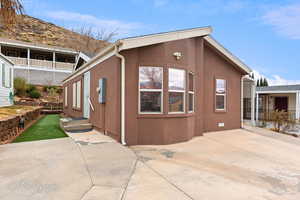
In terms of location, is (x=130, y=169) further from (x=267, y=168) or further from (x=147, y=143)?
(x=267, y=168)

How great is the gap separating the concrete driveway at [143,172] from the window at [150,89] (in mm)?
1266

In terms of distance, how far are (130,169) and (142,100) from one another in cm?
257

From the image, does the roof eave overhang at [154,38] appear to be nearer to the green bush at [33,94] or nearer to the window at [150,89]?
the window at [150,89]

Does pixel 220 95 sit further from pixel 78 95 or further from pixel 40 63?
pixel 40 63

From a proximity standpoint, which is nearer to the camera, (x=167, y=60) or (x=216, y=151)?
(x=216, y=151)

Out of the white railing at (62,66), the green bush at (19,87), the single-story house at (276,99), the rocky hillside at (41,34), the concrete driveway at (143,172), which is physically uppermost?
the rocky hillside at (41,34)

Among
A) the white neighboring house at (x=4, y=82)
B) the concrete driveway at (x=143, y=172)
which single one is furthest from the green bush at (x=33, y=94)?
the concrete driveway at (x=143, y=172)

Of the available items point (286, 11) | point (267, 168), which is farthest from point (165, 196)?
point (286, 11)

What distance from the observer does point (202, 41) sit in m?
8.09

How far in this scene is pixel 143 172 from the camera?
12.1 feet

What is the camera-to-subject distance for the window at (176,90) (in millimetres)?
6184

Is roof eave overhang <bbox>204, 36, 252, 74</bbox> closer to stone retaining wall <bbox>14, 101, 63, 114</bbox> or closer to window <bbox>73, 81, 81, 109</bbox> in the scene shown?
window <bbox>73, 81, 81, 109</bbox>

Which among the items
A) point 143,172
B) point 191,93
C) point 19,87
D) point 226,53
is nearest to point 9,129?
point 143,172

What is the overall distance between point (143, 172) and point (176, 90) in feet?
10.9
